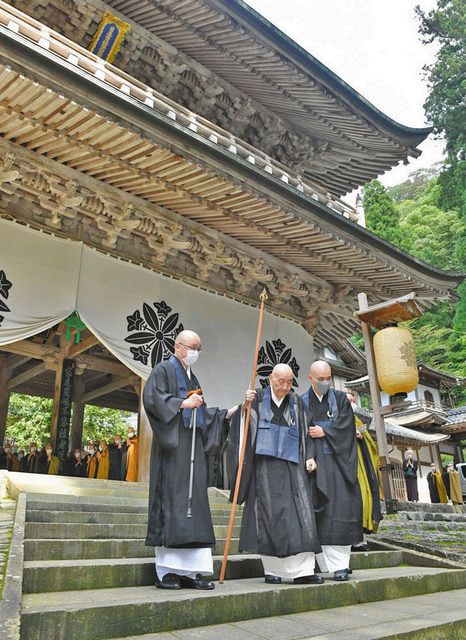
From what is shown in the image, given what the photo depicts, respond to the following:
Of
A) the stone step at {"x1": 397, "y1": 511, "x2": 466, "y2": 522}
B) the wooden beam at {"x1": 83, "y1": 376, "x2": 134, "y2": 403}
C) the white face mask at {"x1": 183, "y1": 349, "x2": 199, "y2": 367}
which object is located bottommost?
the stone step at {"x1": 397, "y1": 511, "x2": 466, "y2": 522}

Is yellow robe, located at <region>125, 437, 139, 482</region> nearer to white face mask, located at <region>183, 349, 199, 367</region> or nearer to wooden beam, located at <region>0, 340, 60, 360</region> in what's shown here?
wooden beam, located at <region>0, 340, 60, 360</region>

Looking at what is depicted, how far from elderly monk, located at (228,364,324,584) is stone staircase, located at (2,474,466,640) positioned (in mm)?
235

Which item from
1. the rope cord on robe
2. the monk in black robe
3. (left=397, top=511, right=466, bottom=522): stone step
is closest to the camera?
the rope cord on robe

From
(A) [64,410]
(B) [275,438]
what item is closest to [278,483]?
(B) [275,438]

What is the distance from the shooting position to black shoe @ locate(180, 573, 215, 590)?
126 inches

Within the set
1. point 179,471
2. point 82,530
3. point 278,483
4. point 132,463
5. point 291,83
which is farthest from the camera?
point 132,463

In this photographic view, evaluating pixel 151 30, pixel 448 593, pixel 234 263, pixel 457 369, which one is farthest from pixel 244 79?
pixel 457 369

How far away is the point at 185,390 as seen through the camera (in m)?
3.88

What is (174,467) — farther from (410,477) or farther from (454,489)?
(454,489)

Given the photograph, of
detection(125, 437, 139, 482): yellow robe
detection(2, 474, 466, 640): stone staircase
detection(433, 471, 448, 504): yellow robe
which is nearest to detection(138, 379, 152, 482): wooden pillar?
detection(2, 474, 466, 640): stone staircase

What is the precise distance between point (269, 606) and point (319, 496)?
1.25 meters

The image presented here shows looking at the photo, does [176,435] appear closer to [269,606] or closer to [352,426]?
[269,606]

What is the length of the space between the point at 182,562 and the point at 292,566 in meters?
0.84

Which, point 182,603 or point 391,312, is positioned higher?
point 391,312
